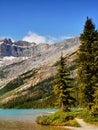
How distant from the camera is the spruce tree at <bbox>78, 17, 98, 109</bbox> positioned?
58.5 m

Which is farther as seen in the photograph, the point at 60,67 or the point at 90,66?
the point at 60,67

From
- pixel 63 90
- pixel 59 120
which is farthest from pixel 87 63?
pixel 63 90

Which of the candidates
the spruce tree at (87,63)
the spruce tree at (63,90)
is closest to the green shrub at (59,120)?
the spruce tree at (87,63)

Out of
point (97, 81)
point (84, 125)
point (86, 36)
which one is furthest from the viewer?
point (86, 36)

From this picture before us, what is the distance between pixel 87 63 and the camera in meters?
59.6

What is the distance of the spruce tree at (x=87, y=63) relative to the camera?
58531 millimetres

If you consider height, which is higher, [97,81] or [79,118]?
[97,81]

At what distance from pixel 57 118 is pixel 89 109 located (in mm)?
6891

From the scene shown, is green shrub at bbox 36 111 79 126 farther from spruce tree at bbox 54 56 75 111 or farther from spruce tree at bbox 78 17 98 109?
spruce tree at bbox 54 56 75 111

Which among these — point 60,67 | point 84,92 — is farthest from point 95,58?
point 60,67

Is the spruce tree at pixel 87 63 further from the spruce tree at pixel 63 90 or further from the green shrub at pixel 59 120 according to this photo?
the spruce tree at pixel 63 90

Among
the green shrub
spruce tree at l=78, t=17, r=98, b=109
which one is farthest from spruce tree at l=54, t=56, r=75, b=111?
spruce tree at l=78, t=17, r=98, b=109

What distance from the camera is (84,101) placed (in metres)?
59.4

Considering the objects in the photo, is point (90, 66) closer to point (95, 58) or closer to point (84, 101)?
point (95, 58)
